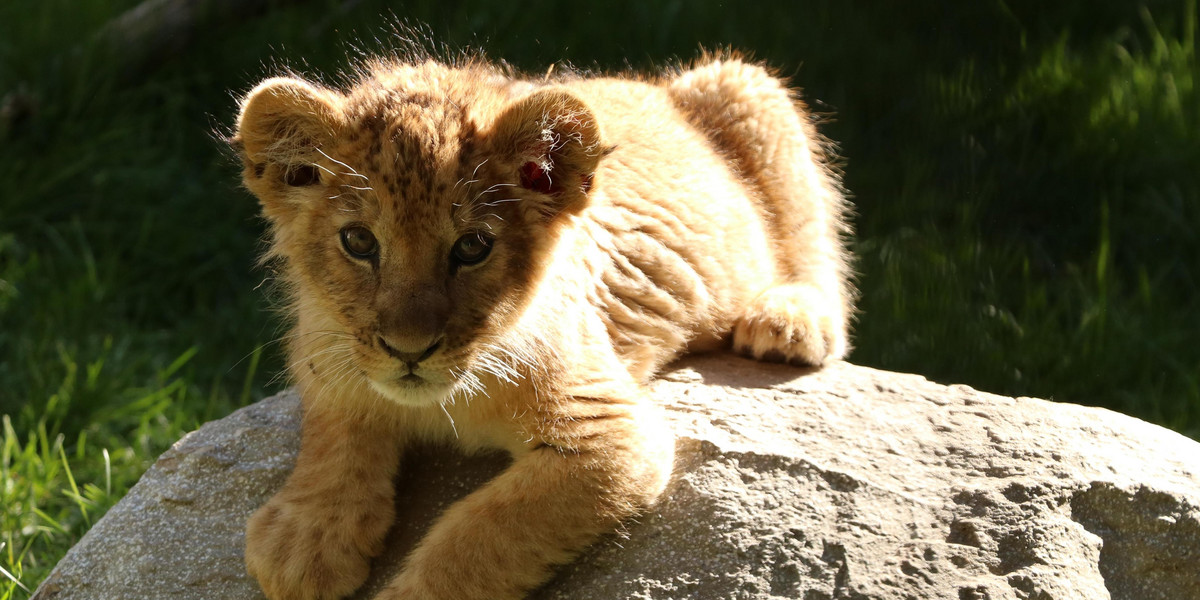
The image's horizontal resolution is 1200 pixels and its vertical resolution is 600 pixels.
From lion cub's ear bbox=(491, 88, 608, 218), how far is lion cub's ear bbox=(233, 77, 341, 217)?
20.2 inches

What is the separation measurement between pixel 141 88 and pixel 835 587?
5.97 m

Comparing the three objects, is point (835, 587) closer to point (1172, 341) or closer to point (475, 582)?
point (475, 582)

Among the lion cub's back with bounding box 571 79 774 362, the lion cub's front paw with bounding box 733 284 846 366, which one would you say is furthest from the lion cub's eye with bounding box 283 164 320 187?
the lion cub's front paw with bounding box 733 284 846 366

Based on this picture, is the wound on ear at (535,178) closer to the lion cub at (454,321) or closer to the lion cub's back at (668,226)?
the lion cub at (454,321)

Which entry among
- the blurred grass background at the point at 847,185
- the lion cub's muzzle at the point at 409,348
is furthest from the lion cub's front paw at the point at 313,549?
the blurred grass background at the point at 847,185

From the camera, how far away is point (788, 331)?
4.59 m

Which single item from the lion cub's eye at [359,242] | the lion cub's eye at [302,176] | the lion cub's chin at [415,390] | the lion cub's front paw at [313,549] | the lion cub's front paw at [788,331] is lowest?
the lion cub's front paw at [313,549]

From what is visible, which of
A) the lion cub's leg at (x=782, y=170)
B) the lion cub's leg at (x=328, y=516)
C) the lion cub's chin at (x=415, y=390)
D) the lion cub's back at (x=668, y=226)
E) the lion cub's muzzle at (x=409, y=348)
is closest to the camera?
the lion cub's muzzle at (x=409, y=348)

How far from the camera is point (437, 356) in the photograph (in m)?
3.53

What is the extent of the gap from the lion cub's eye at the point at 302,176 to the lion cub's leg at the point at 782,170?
5.88 ft

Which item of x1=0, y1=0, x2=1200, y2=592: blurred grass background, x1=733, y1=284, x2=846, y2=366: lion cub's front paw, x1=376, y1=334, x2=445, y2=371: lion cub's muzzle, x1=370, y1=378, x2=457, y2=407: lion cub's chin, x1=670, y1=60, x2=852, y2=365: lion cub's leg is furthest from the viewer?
x1=0, y1=0, x2=1200, y2=592: blurred grass background

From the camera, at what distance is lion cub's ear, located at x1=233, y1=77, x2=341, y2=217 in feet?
11.9

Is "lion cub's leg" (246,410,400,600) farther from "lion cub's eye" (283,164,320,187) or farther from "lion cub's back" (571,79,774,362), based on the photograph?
"lion cub's back" (571,79,774,362)

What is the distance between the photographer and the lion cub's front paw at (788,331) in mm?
4590
